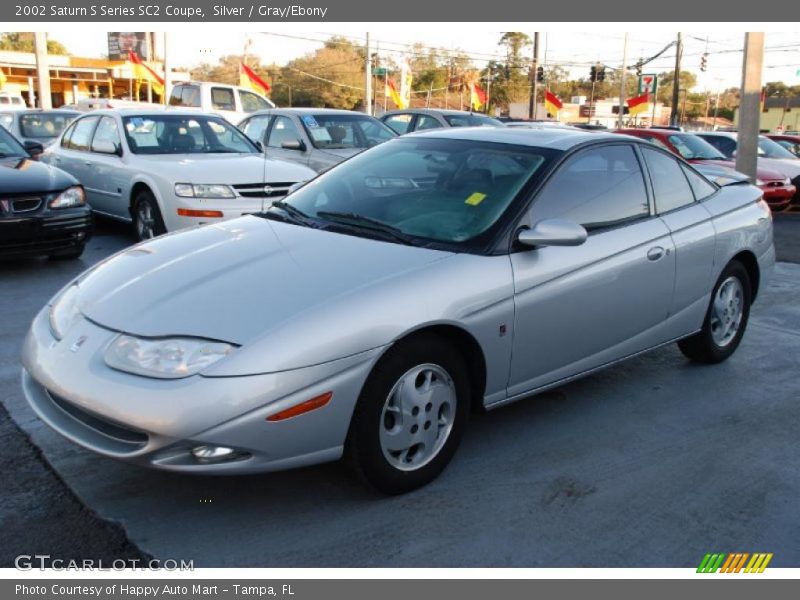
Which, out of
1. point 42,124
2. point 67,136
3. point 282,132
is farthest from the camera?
point 42,124

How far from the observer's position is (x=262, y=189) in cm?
817

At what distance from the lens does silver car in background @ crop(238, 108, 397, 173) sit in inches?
435

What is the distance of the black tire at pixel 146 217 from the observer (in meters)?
8.13

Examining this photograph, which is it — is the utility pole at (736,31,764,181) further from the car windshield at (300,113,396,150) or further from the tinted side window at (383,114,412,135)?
the tinted side window at (383,114,412,135)

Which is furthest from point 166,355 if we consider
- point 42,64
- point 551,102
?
point 551,102

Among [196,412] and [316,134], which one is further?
[316,134]

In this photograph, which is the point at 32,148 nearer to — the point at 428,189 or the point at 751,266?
the point at 428,189

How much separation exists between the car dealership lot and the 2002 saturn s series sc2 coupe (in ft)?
0.93

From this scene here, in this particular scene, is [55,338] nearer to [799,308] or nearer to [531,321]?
[531,321]

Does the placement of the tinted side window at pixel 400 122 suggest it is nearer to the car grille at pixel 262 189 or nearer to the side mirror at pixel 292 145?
the side mirror at pixel 292 145

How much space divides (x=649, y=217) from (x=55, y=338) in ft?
10.3

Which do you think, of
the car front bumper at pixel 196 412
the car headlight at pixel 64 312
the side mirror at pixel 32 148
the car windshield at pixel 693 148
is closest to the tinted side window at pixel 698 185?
the car front bumper at pixel 196 412

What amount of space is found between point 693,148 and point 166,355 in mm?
12498

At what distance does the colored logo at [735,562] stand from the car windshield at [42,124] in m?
13.2
